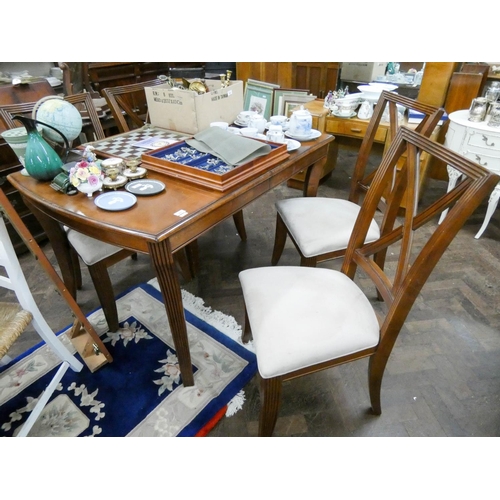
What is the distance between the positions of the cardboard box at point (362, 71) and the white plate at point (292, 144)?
2.06 metres

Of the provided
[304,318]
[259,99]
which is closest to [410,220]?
[304,318]

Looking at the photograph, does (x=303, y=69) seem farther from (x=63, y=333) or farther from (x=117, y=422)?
(x=117, y=422)

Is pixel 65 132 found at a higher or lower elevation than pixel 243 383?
higher

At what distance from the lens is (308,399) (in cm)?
134

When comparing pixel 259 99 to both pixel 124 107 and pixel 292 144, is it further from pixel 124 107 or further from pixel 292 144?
pixel 124 107

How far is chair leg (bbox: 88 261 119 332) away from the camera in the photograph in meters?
1.38

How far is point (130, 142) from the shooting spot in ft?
5.08

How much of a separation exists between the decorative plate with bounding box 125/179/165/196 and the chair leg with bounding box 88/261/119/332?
0.40 meters

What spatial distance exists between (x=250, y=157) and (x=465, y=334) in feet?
4.42

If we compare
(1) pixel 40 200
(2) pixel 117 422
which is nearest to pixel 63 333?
(2) pixel 117 422

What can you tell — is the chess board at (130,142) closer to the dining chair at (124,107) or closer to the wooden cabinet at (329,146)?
the dining chair at (124,107)

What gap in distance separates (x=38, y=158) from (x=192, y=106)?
2.29ft

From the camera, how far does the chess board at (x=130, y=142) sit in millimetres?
1428

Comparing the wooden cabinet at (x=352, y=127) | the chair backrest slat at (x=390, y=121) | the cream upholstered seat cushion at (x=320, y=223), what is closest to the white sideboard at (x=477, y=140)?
the wooden cabinet at (x=352, y=127)
